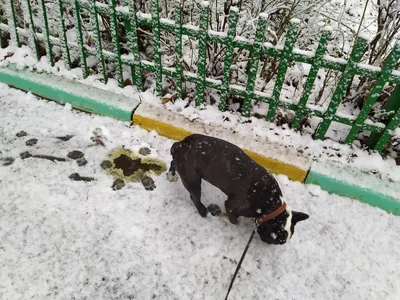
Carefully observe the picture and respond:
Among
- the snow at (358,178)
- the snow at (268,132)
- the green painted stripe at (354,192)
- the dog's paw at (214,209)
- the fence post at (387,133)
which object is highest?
the fence post at (387,133)

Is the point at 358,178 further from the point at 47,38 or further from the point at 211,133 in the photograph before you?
the point at 47,38

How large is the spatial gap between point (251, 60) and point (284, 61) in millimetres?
302

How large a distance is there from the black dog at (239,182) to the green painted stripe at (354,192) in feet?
2.61

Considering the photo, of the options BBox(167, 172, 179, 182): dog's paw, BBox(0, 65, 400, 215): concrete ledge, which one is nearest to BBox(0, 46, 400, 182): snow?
BBox(0, 65, 400, 215): concrete ledge

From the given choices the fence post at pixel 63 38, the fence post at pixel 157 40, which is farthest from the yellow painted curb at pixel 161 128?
the fence post at pixel 63 38

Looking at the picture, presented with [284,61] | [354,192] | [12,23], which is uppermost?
[284,61]

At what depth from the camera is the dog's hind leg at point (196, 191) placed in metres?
2.77

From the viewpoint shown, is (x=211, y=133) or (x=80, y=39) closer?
(x=211, y=133)

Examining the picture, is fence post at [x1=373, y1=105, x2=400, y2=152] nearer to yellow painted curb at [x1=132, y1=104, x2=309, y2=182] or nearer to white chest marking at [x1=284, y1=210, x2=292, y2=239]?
yellow painted curb at [x1=132, y1=104, x2=309, y2=182]

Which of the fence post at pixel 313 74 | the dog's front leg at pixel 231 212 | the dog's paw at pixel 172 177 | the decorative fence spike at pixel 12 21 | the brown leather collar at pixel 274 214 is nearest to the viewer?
the brown leather collar at pixel 274 214

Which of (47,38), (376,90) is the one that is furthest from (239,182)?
(47,38)

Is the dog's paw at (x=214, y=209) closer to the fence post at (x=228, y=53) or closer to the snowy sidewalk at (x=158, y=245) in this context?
the snowy sidewalk at (x=158, y=245)

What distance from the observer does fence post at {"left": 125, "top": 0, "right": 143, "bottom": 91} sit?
130 inches

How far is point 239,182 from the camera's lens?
2.60 metres
